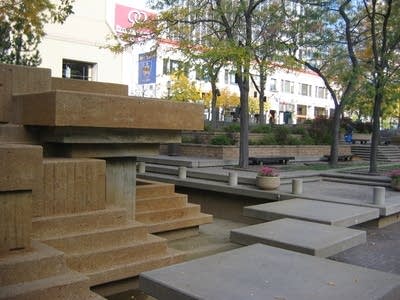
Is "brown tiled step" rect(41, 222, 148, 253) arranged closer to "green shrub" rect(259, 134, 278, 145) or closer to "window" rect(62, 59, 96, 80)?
"green shrub" rect(259, 134, 278, 145)

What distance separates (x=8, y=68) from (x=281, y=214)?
5123mm

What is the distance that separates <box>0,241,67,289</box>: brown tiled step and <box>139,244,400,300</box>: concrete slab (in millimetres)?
794

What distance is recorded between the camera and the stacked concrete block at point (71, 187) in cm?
530

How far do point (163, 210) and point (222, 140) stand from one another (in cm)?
1256

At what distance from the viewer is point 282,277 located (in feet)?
14.2

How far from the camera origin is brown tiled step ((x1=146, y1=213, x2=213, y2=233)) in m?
7.77

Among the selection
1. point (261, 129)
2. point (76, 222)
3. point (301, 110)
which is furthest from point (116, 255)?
point (301, 110)

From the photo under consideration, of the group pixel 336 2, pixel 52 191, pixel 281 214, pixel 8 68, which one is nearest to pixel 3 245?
pixel 52 191

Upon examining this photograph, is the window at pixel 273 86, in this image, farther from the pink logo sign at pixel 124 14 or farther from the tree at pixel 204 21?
the tree at pixel 204 21

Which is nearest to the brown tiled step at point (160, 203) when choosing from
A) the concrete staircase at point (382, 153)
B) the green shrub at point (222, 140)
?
Result: the green shrub at point (222, 140)

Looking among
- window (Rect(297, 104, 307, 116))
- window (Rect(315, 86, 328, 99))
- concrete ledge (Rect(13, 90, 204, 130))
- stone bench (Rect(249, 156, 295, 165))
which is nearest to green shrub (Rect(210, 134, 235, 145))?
stone bench (Rect(249, 156, 295, 165))

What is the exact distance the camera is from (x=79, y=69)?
42406mm

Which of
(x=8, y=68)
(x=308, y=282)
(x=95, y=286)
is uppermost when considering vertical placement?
(x=8, y=68)

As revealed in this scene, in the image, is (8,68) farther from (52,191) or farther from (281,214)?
(281,214)
